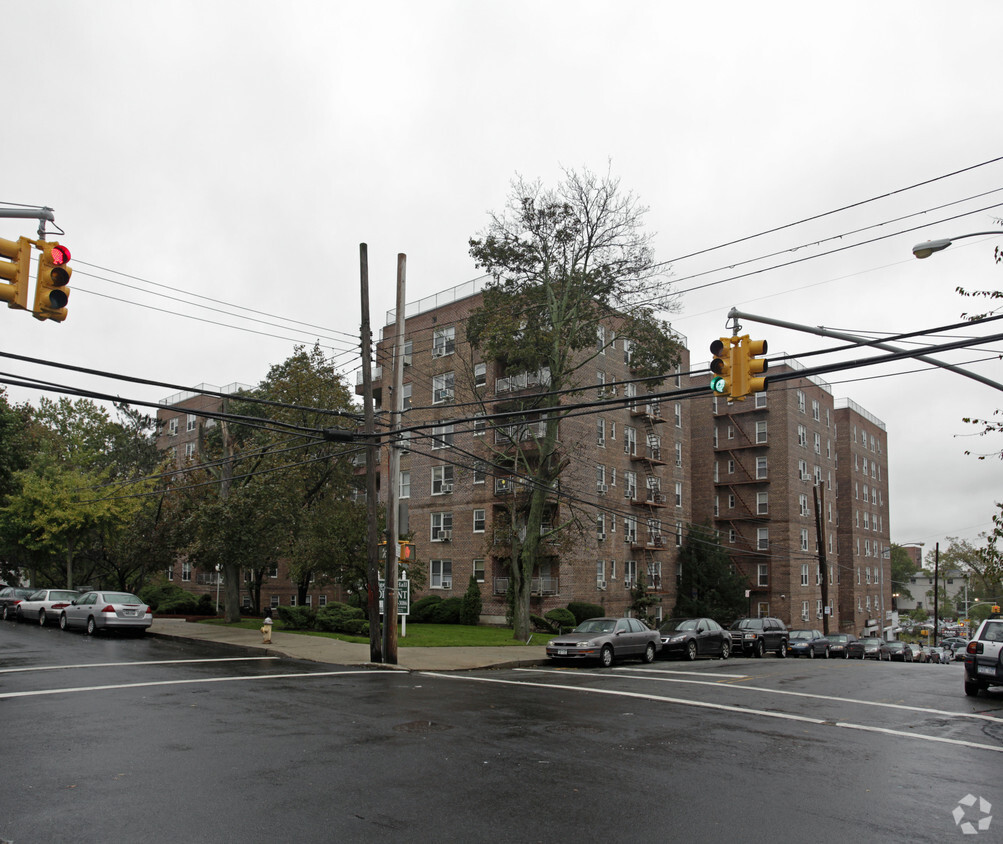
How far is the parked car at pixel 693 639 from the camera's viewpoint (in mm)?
27300

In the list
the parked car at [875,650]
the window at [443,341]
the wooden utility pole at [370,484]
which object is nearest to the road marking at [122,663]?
the wooden utility pole at [370,484]

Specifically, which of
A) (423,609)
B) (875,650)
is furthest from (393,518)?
(875,650)

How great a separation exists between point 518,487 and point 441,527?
8.62 metres

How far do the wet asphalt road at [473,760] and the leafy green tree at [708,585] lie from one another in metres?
32.9

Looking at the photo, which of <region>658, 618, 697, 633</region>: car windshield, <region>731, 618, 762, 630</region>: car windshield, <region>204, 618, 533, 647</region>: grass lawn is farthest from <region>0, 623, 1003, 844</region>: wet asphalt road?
<region>731, 618, 762, 630</region>: car windshield

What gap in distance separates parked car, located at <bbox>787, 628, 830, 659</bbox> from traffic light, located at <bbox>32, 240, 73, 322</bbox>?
113 ft

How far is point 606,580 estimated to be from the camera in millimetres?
44406

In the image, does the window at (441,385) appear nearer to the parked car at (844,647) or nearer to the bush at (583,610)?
the bush at (583,610)

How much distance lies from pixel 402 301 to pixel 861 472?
61.6 meters

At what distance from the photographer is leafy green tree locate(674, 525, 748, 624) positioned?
4905 centimetres

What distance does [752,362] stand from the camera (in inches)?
486

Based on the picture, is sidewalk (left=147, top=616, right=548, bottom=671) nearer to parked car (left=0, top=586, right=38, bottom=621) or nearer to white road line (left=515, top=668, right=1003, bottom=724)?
white road line (left=515, top=668, right=1003, bottom=724)

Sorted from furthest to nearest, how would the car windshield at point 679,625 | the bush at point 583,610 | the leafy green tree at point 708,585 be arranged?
the leafy green tree at point 708,585 → the bush at point 583,610 → the car windshield at point 679,625

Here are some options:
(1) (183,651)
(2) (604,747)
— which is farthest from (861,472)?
(2) (604,747)
